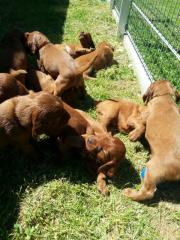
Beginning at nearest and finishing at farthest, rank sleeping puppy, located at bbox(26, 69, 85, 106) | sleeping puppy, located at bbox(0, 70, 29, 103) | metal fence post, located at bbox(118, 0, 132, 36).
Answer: sleeping puppy, located at bbox(0, 70, 29, 103) < sleeping puppy, located at bbox(26, 69, 85, 106) < metal fence post, located at bbox(118, 0, 132, 36)

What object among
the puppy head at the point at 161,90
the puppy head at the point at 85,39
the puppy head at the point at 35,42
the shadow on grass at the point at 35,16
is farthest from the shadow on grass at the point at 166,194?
the shadow on grass at the point at 35,16

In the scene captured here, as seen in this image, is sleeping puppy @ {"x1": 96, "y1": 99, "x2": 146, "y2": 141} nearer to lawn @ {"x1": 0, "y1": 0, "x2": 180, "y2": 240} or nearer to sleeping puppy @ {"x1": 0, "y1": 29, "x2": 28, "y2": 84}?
lawn @ {"x1": 0, "y1": 0, "x2": 180, "y2": 240}

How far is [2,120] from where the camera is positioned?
12.0 feet

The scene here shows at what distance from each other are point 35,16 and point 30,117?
4.78m

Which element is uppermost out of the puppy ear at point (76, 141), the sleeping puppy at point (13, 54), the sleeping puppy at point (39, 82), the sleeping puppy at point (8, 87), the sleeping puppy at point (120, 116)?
the sleeping puppy at point (8, 87)

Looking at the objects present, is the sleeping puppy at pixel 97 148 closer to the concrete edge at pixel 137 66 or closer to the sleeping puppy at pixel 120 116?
the sleeping puppy at pixel 120 116

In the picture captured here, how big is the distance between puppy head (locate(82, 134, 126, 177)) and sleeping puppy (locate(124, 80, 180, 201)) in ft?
0.96

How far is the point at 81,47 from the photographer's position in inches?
256

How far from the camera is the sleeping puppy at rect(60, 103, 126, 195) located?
381 centimetres

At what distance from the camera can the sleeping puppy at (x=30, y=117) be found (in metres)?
3.55

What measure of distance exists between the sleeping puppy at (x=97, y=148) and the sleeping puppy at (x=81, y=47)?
2.47m

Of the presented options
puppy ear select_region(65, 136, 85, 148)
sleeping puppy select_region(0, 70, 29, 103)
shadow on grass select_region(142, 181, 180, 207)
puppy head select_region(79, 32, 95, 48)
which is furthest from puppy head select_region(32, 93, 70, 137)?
puppy head select_region(79, 32, 95, 48)

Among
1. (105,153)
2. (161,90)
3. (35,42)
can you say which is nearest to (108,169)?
(105,153)

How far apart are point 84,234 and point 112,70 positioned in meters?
3.39
